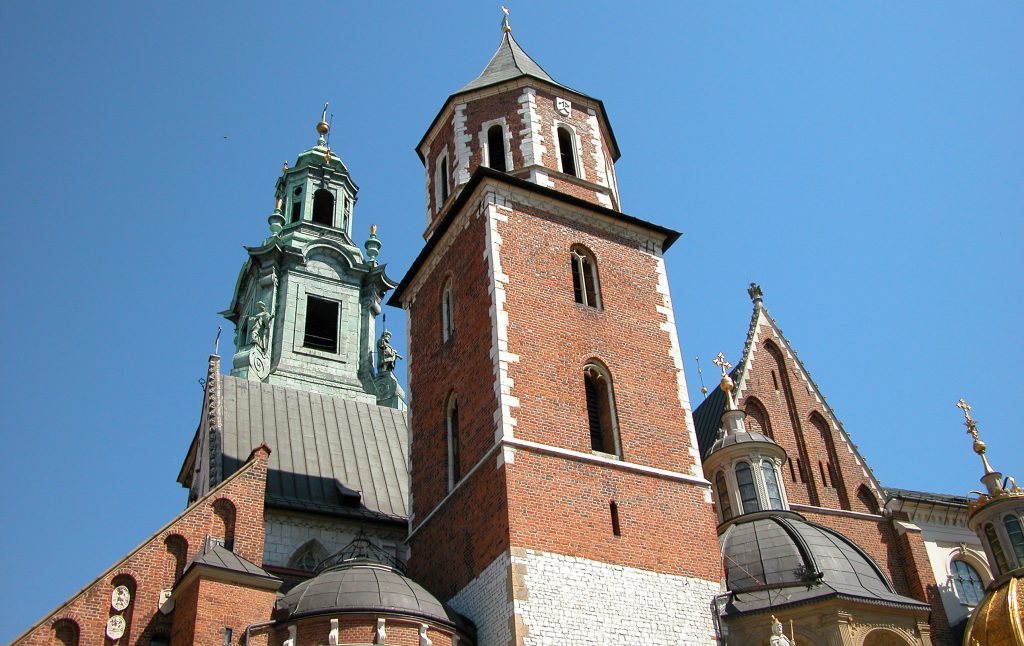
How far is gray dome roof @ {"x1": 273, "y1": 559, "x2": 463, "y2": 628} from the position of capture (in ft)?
52.0

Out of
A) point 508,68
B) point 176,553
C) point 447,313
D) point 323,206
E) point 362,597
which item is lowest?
point 362,597

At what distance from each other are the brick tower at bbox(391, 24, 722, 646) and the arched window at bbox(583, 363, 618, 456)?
0.12 ft

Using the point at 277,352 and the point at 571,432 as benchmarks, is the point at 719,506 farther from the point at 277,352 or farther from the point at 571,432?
the point at 277,352

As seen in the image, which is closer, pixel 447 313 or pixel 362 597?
pixel 362 597

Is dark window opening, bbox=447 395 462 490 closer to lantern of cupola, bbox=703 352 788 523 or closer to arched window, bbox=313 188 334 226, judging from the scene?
lantern of cupola, bbox=703 352 788 523

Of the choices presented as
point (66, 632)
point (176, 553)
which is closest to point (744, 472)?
point (176, 553)

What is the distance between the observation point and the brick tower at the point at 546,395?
54.8ft

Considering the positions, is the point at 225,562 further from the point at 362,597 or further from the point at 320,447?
the point at 320,447

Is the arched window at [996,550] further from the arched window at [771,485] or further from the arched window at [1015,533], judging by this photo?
the arched window at [771,485]

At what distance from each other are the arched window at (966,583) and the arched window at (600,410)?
33.3ft

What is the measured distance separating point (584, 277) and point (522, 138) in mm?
3542

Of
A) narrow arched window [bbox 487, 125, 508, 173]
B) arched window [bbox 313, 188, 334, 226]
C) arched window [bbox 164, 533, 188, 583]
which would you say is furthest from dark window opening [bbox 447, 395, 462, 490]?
arched window [bbox 313, 188, 334, 226]

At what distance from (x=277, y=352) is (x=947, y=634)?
2218 cm

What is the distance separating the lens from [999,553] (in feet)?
74.8
